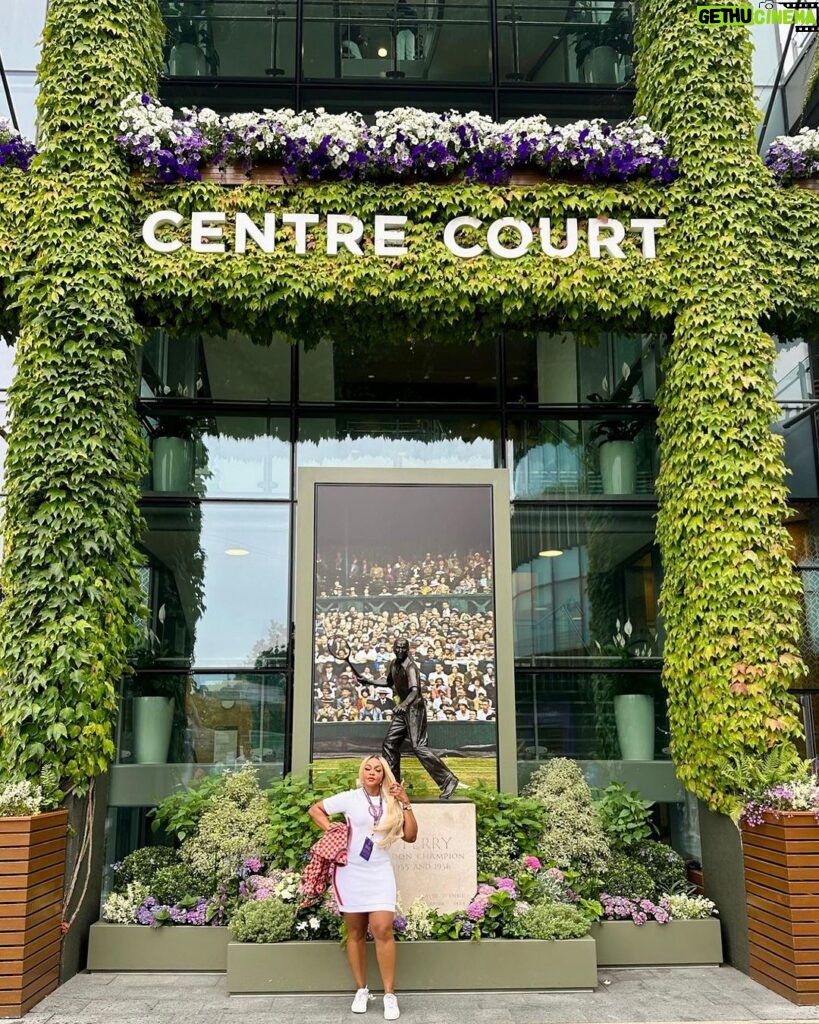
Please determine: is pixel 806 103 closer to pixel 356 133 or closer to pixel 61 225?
pixel 356 133

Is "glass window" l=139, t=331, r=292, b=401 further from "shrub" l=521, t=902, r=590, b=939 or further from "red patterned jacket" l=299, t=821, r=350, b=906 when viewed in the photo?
"shrub" l=521, t=902, r=590, b=939

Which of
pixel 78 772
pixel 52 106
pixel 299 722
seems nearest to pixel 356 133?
pixel 52 106

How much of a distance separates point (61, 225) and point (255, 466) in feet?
13.0

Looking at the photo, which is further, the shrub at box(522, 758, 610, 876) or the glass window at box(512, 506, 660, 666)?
the glass window at box(512, 506, 660, 666)

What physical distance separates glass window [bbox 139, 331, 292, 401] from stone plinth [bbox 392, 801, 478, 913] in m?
6.21

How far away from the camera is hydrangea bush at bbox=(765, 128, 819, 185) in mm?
10117

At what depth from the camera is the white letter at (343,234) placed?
9.80 meters

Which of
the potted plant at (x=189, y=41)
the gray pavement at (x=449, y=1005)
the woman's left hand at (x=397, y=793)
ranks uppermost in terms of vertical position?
the potted plant at (x=189, y=41)

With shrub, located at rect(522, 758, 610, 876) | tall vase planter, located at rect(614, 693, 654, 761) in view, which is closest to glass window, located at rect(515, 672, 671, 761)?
tall vase planter, located at rect(614, 693, 654, 761)

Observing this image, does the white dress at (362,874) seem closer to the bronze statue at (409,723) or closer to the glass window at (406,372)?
the bronze statue at (409,723)

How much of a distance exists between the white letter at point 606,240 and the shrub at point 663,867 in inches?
253

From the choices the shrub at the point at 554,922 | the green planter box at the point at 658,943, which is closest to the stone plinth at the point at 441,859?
the shrub at the point at 554,922

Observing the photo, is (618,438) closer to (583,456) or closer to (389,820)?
(583,456)

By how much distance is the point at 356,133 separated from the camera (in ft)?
32.4
